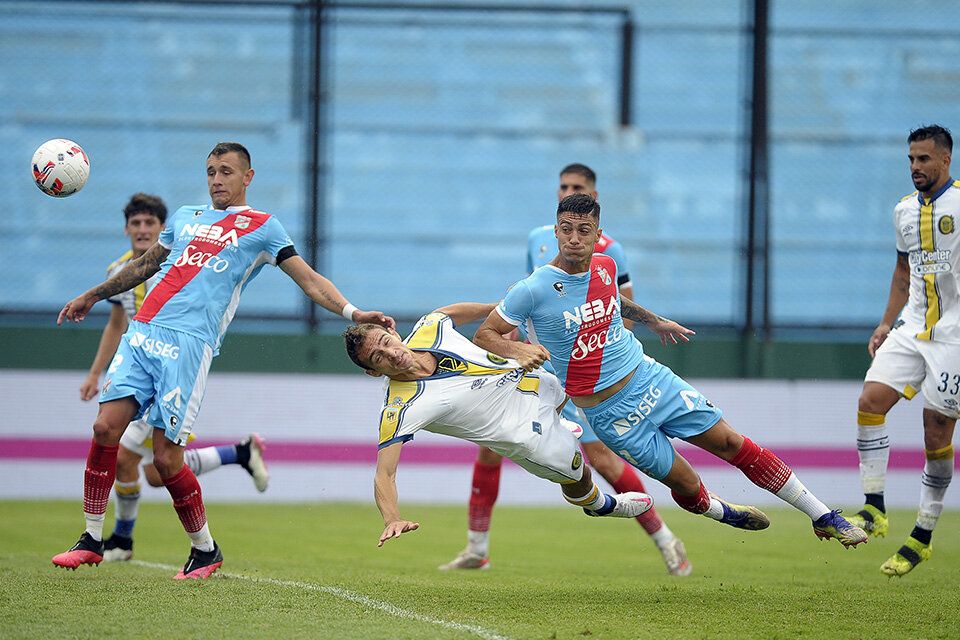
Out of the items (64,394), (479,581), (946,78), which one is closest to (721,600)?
(479,581)

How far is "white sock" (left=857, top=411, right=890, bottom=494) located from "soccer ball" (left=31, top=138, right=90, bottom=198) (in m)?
4.98

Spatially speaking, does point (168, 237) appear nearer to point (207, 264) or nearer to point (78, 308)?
point (207, 264)

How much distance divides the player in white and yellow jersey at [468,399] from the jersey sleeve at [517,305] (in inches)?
8.7

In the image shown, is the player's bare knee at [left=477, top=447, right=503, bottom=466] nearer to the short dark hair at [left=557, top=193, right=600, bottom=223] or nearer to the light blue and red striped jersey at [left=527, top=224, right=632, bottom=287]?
the light blue and red striped jersey at [left=527, top=224, right=632, bottom=287]

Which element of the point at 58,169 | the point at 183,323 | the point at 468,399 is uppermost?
the point at 58,169

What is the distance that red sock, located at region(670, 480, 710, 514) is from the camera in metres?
5.70

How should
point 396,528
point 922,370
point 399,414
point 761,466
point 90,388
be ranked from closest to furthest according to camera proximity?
point 396,528 → point 399,414 → point 761,466 → point 922,370 → point 90,388

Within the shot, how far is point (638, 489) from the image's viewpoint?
7.16m

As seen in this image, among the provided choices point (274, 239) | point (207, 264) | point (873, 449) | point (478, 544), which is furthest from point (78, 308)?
point (873, 449)

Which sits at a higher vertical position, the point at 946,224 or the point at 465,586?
the point at 946,224

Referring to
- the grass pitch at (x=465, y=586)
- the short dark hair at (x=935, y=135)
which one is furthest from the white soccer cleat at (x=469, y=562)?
the short dark hair at (x=935, y=135)

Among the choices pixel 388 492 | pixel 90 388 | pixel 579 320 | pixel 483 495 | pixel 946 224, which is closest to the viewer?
pixel 388 492

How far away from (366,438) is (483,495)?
428 cm

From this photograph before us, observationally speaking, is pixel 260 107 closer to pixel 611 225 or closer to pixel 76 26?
pixel 76 26
